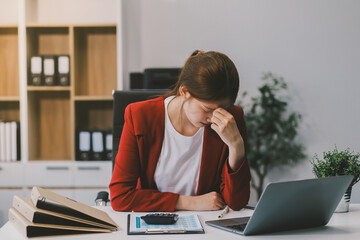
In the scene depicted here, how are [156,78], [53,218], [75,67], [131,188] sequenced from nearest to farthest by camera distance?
[53,218], [131,188], [156,78], [75,67]

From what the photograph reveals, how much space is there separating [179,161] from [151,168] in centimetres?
12

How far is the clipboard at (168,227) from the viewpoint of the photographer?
43.1 inches

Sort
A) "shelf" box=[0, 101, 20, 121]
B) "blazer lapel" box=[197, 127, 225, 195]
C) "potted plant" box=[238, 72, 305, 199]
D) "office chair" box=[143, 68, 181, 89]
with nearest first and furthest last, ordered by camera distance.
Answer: "blazer lapel" box=[197, 127, 225, 195]
"office chair" box=[143, 68, 181, 89]
"potted plant" box=[238, 72, 305, 199]
"shelf" box=[0, 101, 20, 121]

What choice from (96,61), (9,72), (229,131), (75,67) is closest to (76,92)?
(75,67)

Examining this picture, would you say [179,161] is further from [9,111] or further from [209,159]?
[9,111]

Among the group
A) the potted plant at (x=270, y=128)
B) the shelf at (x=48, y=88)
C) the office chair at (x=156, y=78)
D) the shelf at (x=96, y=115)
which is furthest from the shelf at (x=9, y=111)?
the potted plant at (x=270, y=128)

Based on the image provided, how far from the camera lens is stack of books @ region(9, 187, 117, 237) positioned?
106 centimetres

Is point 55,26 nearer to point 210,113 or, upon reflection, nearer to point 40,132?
point 40,132

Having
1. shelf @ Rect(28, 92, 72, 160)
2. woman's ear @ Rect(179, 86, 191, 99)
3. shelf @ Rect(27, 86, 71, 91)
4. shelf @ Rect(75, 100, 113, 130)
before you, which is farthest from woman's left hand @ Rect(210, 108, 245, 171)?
shelf @ Rect(28, 92, 72, 160)

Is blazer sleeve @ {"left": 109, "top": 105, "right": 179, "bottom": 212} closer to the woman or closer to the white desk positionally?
the woman

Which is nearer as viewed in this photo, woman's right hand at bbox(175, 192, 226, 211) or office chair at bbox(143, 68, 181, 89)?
woman's right hand at bbox(175, 192, 226, 211)

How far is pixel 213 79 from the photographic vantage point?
1.35 metres

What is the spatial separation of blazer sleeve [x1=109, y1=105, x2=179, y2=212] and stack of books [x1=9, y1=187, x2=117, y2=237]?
238mm

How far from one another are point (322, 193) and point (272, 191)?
0.19 metres
